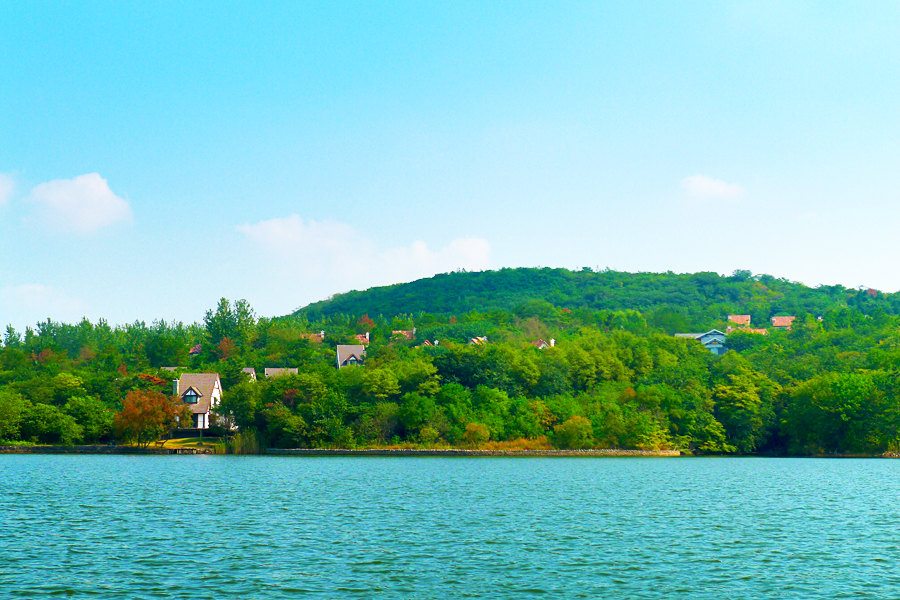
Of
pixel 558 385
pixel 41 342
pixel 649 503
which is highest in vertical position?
pixel 41 342

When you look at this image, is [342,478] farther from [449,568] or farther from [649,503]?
[449,568]

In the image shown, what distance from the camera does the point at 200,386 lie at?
116 meters

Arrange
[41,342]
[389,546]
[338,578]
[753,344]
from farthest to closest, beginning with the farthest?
[41,342]
[753,344]
[389,546]
[338,578]

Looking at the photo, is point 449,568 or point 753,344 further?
point 753,344

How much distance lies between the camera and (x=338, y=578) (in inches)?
1003

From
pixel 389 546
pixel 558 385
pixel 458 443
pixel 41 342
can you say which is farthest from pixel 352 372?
pixel 41 342

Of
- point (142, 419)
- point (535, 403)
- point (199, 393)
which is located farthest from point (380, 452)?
point (199, 393)

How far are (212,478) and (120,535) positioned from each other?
2681 centimetres

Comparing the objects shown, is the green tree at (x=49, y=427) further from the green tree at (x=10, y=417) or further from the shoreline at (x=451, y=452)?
the shoreline at (x=451, y=452)

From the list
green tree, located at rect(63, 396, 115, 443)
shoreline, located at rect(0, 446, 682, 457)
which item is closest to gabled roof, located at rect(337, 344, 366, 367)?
green tree, located at rect(63, 396, 115, 443)

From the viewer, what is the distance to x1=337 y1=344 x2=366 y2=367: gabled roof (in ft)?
522

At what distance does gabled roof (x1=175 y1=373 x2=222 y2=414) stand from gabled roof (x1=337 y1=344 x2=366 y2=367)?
4101 cm

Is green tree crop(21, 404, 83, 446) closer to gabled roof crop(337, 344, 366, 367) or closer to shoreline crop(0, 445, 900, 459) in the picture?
shoreline crop(0, 445, 900, 459)

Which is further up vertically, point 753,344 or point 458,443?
point 753,344
